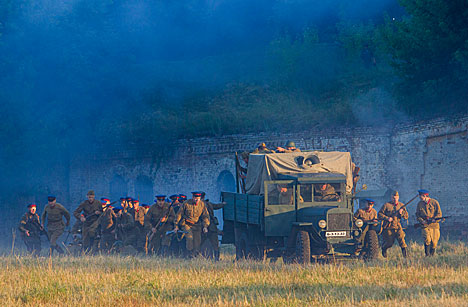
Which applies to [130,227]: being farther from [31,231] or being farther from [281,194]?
[281,194]

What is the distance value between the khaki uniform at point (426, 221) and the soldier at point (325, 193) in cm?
261

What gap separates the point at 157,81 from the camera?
124 feet

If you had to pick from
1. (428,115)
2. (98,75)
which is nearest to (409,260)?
(428,115)

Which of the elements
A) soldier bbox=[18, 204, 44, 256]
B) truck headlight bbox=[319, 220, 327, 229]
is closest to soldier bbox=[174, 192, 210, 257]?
truck headlight bbox=[319, 220, 327, 229]

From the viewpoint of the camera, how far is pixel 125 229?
64.2 feet

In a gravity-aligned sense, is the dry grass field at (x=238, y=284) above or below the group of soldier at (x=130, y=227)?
below

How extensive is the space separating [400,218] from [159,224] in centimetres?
664

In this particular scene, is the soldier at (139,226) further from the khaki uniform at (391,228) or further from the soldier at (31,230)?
the khaki uniform at (391,228)

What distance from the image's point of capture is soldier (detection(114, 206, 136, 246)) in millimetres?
19547

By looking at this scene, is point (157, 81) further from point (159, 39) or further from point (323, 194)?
point (323, 194)

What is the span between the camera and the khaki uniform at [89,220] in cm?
1988

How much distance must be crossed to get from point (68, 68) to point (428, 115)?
20062mm

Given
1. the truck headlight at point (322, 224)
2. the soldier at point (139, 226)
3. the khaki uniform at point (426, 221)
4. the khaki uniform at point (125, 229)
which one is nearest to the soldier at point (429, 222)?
the khaki uniform at point (426, 221)

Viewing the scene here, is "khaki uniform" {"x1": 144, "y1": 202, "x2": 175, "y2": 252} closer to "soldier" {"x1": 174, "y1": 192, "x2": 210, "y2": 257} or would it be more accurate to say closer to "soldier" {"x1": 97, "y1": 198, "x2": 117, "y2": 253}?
"soldier" {"x1": 97, "y1": 198, "x2": 117, "y2": 253}
